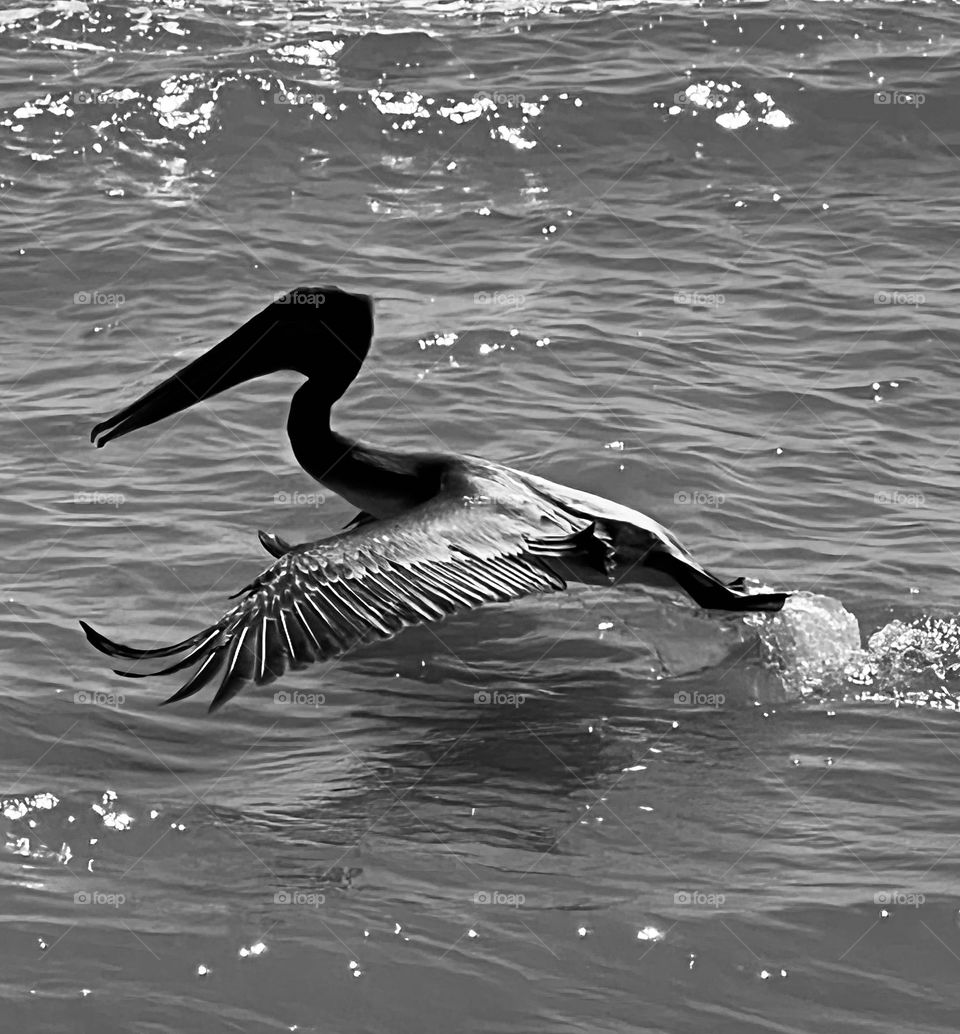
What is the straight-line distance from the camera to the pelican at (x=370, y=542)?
5.02 meters

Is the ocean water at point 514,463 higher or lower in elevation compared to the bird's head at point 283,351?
lower

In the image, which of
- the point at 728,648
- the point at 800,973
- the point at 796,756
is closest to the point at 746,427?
the point at 728,648

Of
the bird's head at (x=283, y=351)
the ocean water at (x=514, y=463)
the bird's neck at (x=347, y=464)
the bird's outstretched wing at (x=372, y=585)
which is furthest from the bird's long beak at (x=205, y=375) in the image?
the bird's outstretched wing at (x=372, y=585)

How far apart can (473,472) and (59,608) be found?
64.3 inches

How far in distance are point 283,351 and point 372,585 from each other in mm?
Answer: 1382

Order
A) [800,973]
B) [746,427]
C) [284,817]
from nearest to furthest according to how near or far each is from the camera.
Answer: [800,973] → [284,817] → [746,427]

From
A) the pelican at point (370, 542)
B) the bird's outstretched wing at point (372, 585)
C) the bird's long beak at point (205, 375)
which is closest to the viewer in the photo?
the bird's outstretched wing at point (372, 585)

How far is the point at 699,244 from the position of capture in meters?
10.1

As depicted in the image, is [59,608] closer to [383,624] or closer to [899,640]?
[383,624]

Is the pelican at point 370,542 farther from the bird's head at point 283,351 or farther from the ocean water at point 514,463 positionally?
the ocean water at point 514,463

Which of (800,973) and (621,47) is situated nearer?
(800,973)

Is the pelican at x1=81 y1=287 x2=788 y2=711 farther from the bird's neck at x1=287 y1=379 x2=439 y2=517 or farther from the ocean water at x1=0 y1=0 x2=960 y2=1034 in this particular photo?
the ocean water at x1=0 y1=0 x2=960 y2=1034

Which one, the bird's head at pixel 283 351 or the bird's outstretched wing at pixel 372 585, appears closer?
the bird's outstretched wing at pixel 372 585

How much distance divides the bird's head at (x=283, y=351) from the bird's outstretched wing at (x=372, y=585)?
0.76m
